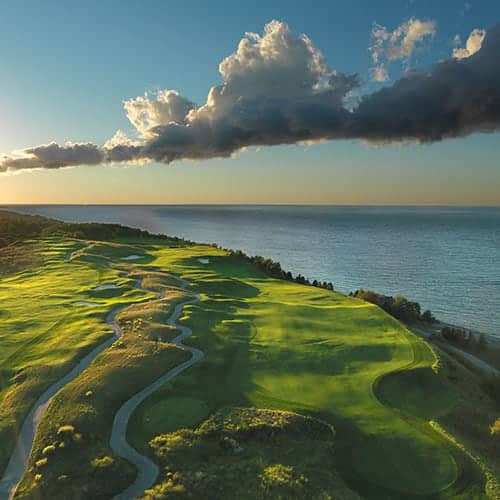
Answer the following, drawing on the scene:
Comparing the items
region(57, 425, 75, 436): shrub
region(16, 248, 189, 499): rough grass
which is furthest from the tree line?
region(57, 425, 75, 436): shrub

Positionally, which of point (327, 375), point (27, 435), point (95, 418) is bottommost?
point (27, 435)

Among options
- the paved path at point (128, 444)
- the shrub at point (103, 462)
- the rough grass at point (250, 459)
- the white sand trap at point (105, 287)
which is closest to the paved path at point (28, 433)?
the shrub at point (103, 462)

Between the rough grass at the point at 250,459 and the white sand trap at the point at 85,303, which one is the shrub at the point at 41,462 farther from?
the white sand trap at the point at 85,303

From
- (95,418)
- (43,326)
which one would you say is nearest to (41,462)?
(95,418)

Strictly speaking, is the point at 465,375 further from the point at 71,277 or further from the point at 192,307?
the point at 71,277

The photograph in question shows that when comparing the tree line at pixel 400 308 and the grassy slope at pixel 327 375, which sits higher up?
the grassy slope at pixel 327 375

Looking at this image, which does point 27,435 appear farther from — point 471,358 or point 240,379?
point 471,358
